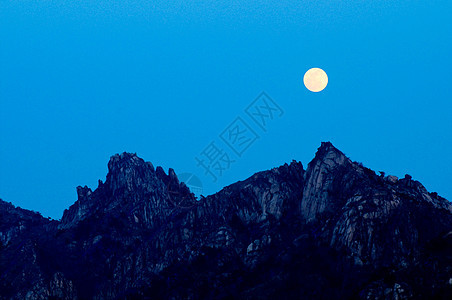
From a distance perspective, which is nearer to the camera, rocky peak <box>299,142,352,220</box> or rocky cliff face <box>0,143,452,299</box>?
rocky cliff face <box>0,143,452,299</box>

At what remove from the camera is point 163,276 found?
127250mm

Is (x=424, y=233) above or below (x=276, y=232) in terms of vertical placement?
below

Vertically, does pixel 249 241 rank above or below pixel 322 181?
below

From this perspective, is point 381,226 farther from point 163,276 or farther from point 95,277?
point 95,277

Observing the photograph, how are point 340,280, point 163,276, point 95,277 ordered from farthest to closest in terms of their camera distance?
point 95,277
point 163,276
point 340,280

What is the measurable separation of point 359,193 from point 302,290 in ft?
87.8

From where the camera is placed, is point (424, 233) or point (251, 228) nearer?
point (424, 233)

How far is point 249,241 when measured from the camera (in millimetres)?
129625

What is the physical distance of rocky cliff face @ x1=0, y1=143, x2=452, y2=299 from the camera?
10762cm

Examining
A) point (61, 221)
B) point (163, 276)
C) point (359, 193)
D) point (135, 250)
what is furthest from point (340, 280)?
point (61, 221)

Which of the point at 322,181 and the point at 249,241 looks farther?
the point at 322,181

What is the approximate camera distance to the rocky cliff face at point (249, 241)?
353ft

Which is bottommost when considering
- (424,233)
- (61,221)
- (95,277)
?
(424,233)

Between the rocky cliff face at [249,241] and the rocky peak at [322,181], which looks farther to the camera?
the rocky peak at [322,181]
